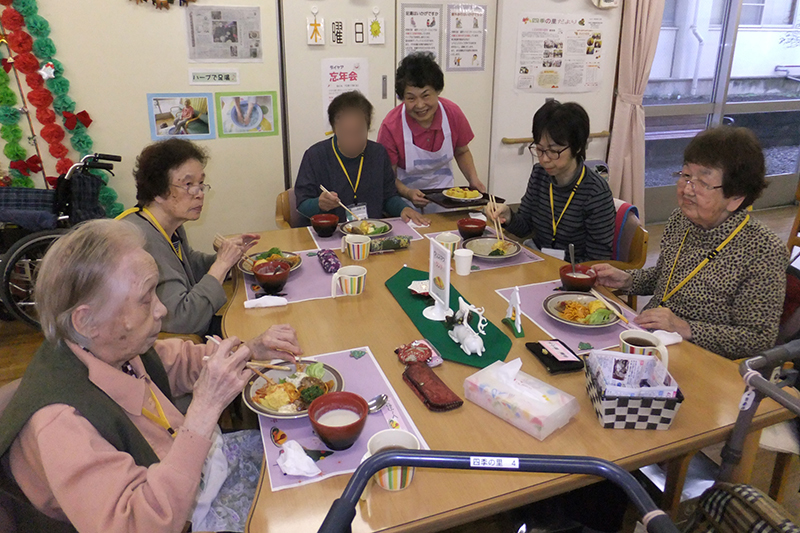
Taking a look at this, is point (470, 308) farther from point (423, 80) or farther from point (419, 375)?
point (423, 80)

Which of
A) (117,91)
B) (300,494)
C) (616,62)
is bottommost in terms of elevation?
(300,494)

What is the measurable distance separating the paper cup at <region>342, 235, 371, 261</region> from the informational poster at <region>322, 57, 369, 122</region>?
1.97m

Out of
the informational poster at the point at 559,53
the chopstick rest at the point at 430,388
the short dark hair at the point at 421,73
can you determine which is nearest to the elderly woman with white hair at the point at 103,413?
the chopstick rest at the point at 430,388

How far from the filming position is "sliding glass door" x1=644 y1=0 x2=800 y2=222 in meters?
5.13

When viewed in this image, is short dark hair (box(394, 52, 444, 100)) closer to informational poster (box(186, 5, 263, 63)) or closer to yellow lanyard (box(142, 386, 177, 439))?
informational poster (box(186, 5, 263, 63))

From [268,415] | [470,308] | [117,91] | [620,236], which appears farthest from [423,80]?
[268,415]

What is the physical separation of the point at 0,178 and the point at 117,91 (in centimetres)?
88

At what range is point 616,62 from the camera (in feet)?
15.5

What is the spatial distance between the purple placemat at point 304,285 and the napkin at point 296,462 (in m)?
0.79

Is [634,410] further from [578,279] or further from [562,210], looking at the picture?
[562,210]

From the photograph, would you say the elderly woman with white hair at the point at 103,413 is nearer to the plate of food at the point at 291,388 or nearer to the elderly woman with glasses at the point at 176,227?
the plate of food at the point at 291,388

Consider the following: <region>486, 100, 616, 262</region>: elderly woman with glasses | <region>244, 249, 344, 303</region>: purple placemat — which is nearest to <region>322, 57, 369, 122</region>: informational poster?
<region>486, 100, 616, 262</region>: elderly woman with glasses

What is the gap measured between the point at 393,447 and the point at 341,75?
3309mm

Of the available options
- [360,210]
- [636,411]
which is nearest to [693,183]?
[636,411]
